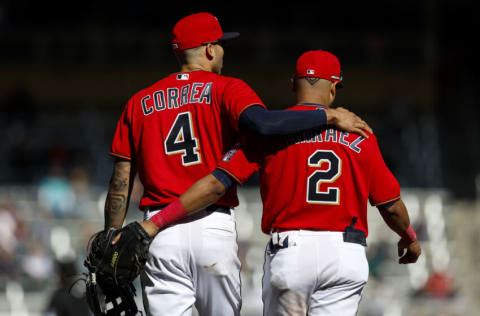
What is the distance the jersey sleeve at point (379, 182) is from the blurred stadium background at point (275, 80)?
9.68m

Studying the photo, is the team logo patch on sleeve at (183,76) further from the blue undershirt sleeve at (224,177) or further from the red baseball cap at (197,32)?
the blue undershirt sleeve at (224,177)

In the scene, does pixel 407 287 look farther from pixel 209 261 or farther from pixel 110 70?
pixel 110 70

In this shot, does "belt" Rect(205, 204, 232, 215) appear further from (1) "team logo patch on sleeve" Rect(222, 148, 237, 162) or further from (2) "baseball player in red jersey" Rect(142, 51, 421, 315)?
(1) "team logo patch on sleeve" Rect(222, 148, 237, 162)

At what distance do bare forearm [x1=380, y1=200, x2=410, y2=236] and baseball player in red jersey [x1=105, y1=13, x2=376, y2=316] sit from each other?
0.51m

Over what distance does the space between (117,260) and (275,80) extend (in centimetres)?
1930

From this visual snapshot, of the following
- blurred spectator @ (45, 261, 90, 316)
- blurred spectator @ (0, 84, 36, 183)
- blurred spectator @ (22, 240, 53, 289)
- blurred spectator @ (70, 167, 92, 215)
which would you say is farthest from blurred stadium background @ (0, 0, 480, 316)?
blurred spectator @ (45, 261, 90, 316)

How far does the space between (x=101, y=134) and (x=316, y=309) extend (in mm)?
15363

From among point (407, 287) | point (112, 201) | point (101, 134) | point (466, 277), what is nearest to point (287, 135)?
point (112, 201)

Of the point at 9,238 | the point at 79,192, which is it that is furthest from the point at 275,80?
the point at 9,238

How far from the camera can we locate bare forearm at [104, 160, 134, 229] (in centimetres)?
498

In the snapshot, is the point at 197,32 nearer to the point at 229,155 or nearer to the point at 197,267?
the point at 229,155

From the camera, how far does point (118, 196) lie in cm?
500

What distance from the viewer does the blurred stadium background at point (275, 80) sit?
1639 cm

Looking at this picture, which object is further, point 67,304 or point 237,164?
point 67,304
